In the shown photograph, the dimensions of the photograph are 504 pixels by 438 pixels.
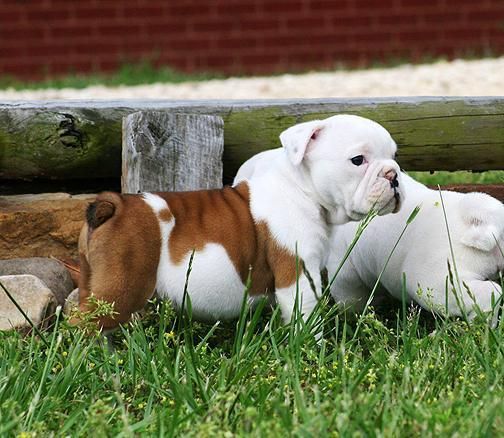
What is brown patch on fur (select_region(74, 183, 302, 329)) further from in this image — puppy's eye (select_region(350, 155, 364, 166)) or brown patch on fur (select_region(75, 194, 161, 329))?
puppy's eye (select_region(350, 155, 364, 166))

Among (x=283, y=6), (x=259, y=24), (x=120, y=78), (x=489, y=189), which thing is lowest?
(x=120, y=78)

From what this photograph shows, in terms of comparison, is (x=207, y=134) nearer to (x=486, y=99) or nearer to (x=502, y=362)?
(x=486, y=99)

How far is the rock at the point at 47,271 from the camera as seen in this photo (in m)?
4.36

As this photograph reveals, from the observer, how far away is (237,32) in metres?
12.3

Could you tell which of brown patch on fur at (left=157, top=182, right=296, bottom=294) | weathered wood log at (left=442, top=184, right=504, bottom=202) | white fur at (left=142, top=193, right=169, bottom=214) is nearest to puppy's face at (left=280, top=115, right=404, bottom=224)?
brown patch on fur at (left=157, top=182, right=296, bottom=294)

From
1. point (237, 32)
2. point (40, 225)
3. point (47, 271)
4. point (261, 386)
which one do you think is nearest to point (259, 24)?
point (237, 32)

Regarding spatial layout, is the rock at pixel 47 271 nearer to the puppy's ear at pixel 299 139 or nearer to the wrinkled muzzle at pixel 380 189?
the puppy's ear at pixel 299 139

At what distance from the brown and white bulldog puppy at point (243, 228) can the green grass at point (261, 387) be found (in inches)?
11.1

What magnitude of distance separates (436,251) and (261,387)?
49.5 inches

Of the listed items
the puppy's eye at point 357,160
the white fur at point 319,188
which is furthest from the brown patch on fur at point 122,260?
the puppy's eye at point 357,160

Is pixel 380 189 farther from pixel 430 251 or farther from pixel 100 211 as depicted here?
pixel 100 211

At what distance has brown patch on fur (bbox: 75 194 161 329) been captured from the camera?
12.5 ft

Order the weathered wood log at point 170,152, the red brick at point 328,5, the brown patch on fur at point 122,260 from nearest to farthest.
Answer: the brown patch on fur at point 122,260
the weathered wood log at point 170,152
the red brick at point 328,5

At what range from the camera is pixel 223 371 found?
3111mm
